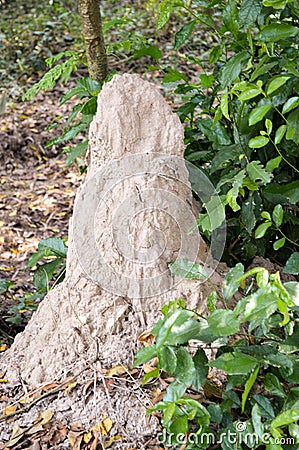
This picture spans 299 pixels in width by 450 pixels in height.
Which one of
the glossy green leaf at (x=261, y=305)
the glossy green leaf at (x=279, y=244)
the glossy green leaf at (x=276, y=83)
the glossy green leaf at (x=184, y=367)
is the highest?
the glossy green leaf at (x=276, y=83)

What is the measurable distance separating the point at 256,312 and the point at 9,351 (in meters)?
1.40

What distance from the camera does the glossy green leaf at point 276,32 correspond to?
6.92ft

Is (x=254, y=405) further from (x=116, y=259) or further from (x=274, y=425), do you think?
(x=116, y=259)

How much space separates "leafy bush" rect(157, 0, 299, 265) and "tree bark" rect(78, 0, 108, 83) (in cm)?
54

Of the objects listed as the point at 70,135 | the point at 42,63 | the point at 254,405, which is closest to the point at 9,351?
the point at 70,135

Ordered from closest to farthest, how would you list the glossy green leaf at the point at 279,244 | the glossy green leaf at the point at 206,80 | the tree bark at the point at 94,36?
the glossy green leaf at the point at 279,244 < the glossy green leaf at the point at 206,80 < the tree bark at the point at 94,36

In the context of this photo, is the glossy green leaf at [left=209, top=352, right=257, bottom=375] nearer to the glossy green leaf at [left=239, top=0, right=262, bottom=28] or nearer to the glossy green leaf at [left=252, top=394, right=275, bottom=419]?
the glossy green leaf at [left=252, top=394, right=275, bottom=419]

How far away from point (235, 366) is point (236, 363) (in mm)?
12

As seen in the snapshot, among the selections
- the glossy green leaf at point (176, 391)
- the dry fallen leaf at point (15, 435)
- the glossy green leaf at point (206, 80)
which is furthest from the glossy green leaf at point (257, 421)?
the glossy green leaf at point (206, 80)

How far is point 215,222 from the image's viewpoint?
7.50 feet

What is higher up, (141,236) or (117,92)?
(117,92)

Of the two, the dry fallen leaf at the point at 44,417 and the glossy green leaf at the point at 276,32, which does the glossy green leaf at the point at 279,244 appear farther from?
the dry fallen leaf at the point at 44,417

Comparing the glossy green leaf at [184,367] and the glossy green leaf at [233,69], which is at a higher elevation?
the glossy green leaf at [233,69]

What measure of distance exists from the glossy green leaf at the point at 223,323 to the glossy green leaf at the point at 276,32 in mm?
988
